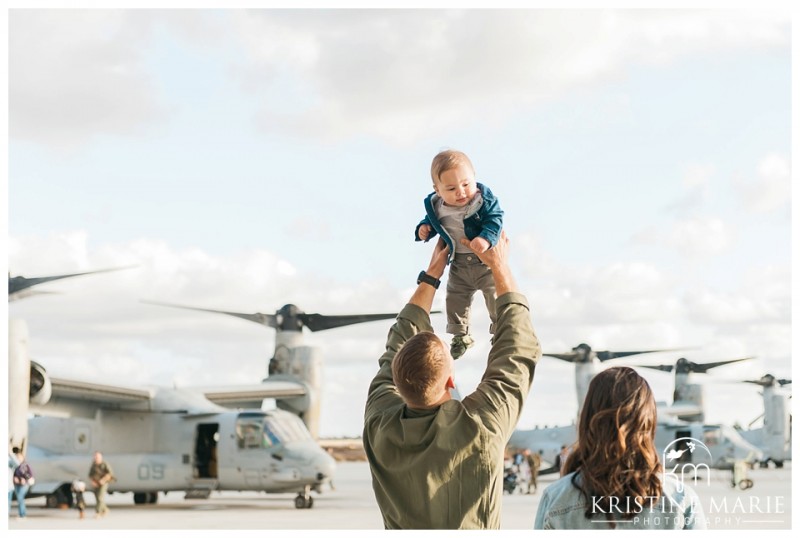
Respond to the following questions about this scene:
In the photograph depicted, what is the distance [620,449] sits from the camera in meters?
2.46

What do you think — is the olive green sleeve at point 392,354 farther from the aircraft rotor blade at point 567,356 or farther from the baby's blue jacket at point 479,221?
the aircraft rotor blade at point 567,356

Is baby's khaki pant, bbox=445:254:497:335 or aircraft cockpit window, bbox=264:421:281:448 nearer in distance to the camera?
baby's khaki pant, bbox=445:254:497:335

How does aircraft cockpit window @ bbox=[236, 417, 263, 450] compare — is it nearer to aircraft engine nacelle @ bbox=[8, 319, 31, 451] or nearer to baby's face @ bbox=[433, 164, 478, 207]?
aircraft engine nacelle @ bbox=[8, 319, 31, 451]

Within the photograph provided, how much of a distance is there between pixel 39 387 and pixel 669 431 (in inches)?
826

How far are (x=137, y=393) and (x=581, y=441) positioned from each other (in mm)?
19888

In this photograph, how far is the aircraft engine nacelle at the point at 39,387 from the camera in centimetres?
1686

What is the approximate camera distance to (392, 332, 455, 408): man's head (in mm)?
2814

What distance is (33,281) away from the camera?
17.0 meters

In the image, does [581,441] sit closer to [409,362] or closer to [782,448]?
[409,362]

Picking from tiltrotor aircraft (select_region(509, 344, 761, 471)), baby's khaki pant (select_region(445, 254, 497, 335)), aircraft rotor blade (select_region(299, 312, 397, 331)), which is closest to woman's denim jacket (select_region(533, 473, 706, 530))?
baby's khaki pant (select_region(445, 254, 497, 335))

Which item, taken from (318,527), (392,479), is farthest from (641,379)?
(318,527)

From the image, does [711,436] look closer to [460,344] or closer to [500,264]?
[460,344]

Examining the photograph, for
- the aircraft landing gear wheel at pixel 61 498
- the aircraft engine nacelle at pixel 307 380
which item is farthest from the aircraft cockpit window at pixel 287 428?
the aircraft landing gear wheel at pixel 61 498

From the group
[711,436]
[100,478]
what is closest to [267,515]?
[100,478]
